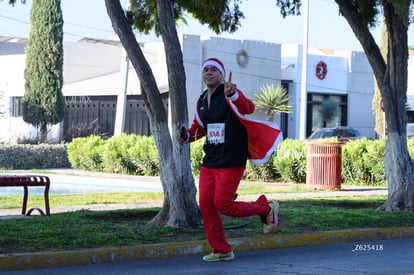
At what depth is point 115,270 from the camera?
855cm

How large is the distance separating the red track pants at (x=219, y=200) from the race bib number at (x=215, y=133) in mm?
292

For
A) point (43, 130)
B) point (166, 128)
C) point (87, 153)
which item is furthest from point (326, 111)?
point (166, 128)

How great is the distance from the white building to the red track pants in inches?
1164

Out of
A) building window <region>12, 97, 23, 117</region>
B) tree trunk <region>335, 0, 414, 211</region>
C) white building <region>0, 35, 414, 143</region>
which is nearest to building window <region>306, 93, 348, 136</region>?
white building <region>0, 35, 414, 143</region>

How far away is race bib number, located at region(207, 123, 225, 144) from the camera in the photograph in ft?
27.7

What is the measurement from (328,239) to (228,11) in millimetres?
4501

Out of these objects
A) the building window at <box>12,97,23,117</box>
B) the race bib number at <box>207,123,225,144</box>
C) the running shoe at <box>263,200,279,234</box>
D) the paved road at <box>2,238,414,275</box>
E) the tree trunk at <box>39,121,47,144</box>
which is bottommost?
the paved road at <box>2,238,414,275</box>

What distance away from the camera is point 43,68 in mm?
40094

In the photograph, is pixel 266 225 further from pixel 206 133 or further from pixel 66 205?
pixel 66 205

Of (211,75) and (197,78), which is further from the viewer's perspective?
(197,78)

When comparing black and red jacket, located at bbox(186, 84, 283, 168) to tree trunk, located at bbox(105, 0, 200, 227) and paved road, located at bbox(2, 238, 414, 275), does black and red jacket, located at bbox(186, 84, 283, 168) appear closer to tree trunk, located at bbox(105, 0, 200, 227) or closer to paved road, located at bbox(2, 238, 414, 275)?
paved road, located at bbox(2, 238, 414, 275)

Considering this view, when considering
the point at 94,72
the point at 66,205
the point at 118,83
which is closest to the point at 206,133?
the point at 66,205

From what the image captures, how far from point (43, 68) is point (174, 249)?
104 feet

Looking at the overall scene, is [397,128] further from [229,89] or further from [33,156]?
[33,156]
